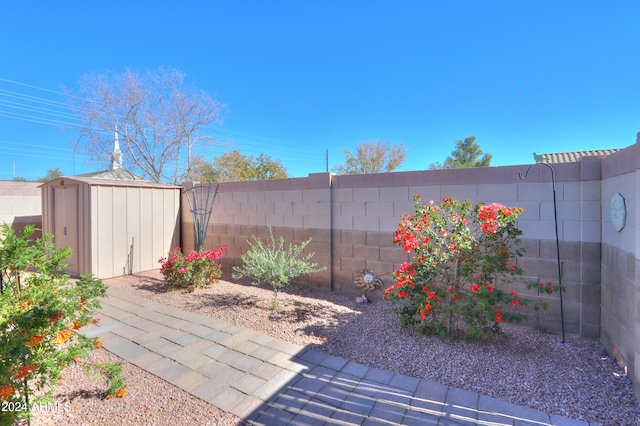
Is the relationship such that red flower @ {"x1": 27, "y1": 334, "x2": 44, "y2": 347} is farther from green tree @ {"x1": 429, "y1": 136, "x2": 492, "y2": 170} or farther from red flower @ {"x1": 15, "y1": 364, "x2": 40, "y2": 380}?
green tree @ {"x1": 429, "y1": 136, "x2": 492, "y2": 170}

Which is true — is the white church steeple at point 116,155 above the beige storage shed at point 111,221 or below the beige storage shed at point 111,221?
above

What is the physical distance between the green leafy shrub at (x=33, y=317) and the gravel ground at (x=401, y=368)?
1.66 ft

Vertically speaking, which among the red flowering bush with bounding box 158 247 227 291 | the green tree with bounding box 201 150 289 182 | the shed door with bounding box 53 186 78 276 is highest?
the green tree with bounding box 201 150 289 182

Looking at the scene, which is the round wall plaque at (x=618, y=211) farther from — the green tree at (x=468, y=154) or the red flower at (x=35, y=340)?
the green tree at (x=468, y=154)

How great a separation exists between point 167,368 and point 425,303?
7.96ft

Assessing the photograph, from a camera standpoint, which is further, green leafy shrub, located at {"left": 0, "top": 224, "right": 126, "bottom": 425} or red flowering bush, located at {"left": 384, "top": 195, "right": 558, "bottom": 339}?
red flowering bush, located at {"left": 384, "top": 195, "right": 558, "bottom": 339}

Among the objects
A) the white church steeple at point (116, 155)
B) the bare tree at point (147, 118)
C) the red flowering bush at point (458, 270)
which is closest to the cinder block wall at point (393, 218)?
the red flowering bush at point (458, 270)

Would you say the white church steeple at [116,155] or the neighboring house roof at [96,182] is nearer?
the neighboring house roof at [96,182]

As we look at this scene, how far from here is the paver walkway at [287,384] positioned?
1.96m

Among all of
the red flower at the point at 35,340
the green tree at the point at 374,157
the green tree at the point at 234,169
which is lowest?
the red flower at the point at 35,340

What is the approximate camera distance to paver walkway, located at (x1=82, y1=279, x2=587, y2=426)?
1.96 m

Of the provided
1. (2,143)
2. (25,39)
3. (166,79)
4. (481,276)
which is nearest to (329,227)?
(481,276)

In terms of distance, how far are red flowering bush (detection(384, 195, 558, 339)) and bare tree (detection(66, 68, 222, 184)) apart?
11789 millimetres

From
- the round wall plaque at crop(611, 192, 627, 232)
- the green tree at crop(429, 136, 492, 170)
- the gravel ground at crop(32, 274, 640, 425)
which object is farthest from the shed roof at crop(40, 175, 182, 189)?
the green tree at crop(429, 136, 492, 170)
